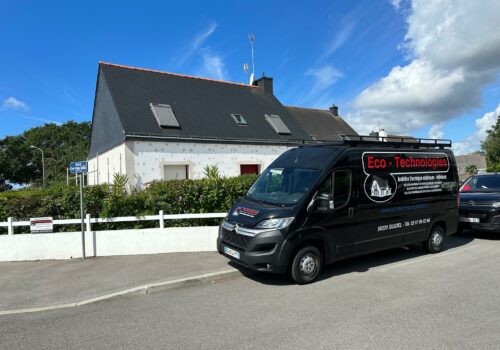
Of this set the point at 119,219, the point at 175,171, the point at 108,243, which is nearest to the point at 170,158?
the point at 175,171

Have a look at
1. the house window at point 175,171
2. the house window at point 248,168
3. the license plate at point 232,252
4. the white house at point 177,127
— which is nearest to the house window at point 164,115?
the white house at point 177,127

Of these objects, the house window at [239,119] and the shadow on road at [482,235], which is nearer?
the shadow on road at [482,235]

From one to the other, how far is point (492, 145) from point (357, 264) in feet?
125

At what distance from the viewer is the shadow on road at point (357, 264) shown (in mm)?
6469

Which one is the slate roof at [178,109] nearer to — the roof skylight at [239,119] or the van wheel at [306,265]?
the roof skylight at [239,119]

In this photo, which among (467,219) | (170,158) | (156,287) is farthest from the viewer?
(170,158)

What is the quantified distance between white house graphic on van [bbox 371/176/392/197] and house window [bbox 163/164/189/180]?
34.0ft

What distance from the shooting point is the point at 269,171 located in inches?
288

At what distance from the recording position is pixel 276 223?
5848 mm

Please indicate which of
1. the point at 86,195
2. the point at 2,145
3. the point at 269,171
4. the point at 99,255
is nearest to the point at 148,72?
the point at 86,195

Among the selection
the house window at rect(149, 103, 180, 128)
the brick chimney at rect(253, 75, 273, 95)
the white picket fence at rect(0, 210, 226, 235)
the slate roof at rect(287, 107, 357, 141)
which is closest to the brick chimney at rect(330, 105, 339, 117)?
the slate roof at rect(287, 107, 357, 141)

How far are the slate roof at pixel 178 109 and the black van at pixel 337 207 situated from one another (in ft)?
32.0

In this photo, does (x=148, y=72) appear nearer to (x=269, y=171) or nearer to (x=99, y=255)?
(x=99, y=255)

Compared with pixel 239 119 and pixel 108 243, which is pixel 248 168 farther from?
pixel 108 243
